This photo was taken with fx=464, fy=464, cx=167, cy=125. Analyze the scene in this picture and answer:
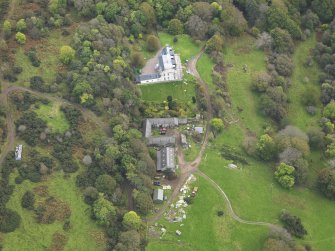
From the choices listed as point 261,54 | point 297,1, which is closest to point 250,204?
point 261,54

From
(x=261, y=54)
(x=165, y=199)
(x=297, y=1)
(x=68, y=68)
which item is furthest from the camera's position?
(x=297, y=1)

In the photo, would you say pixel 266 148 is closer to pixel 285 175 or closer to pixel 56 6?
pixel 285 175

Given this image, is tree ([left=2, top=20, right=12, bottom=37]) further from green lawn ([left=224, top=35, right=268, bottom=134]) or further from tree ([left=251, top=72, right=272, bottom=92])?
tree ([left=251, top=72, right=272, bottom=92])

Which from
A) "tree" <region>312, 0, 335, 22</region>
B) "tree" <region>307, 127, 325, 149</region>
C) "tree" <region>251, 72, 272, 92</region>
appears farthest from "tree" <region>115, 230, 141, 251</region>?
"tree" <region>312, 0, 335, 22</region>

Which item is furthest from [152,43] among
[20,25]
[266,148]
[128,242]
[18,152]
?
[128,242]

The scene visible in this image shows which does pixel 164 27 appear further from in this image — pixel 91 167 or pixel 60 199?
pixel 60 199

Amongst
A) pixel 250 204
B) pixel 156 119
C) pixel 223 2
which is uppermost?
pixel 223 2
